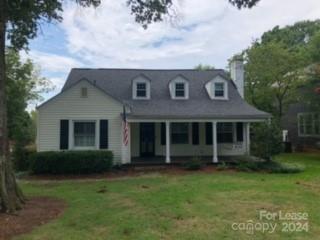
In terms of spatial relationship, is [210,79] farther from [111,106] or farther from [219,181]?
[219,181]

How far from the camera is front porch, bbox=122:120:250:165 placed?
19.7 m

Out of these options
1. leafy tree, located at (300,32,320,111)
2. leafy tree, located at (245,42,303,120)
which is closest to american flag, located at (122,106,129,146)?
leafy tree, located at (300,32,320,111)

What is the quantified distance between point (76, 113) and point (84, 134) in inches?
41.6

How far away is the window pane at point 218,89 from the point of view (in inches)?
803

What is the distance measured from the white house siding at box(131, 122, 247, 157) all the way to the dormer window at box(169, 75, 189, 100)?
1.67 m

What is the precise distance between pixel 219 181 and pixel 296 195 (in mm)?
3391

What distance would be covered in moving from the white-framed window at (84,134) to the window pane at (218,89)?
692cm

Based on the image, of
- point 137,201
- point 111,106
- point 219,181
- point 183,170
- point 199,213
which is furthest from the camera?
point 111,106

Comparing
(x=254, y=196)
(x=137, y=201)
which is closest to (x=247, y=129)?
(x=254, y=196)

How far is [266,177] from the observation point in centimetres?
1426

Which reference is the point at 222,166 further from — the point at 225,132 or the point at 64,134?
the point at 64,134

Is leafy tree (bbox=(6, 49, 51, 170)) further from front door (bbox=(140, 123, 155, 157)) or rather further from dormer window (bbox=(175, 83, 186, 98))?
dormer window (bbox=(175, 83, 186, 98))

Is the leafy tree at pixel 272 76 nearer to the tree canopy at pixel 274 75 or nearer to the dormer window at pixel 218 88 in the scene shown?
the tree canopy at pixel 274 75

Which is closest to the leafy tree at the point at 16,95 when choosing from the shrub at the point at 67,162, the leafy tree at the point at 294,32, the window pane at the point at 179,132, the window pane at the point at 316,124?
the shrub at the point at 67,162
